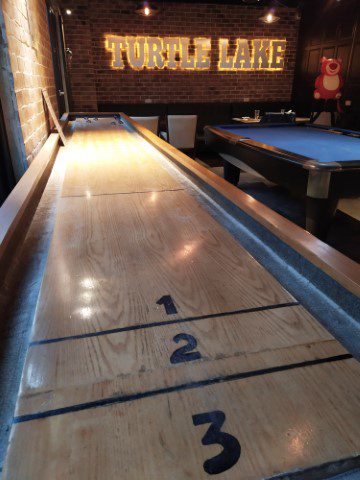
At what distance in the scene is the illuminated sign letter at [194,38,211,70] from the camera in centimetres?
776

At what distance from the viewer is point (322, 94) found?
684cm

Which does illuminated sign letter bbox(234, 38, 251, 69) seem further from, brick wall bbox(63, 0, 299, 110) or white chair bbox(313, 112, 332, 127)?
white chair bbox(313, 112, 332, 127)

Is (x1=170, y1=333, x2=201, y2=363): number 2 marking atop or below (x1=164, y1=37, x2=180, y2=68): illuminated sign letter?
below

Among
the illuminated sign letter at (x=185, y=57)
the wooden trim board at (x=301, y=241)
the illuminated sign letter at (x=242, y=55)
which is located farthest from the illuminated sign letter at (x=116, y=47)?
the wooden trim board at (x=301, y=241)

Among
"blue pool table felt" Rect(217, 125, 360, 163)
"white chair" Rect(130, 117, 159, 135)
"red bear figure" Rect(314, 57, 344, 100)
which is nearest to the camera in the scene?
"blue pool table felt" Rect(217, 125, 360, 163)

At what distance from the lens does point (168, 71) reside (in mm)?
7855

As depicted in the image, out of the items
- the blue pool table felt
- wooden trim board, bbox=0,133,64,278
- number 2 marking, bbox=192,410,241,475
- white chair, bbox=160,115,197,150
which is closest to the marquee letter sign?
white chair, bbox=160,115,197,150

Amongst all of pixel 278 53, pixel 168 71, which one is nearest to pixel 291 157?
pixel 168 71

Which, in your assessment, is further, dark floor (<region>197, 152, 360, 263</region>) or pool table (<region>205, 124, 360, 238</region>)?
dark floor (<region>197, 152, 360, 263</region>)

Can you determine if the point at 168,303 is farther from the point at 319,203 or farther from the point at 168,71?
the point at 168,71

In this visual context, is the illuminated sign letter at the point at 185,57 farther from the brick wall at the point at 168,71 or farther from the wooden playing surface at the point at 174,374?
the wooden playing surface at the point at 174,374

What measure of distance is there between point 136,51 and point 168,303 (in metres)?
7.91

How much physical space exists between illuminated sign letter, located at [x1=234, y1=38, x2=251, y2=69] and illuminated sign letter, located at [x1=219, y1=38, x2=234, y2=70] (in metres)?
0.13

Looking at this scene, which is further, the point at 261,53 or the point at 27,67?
the point at 261,53
